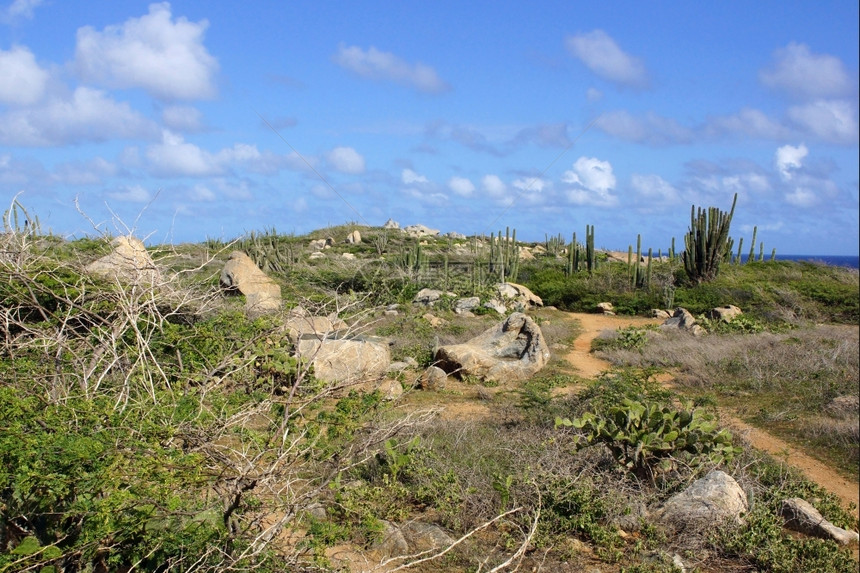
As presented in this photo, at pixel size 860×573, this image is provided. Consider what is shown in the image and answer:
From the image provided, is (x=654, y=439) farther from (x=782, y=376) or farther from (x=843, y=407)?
(x=782, y=376)

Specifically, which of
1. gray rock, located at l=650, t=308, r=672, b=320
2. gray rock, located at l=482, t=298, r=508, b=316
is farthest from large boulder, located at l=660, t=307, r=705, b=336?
gray rock, located at l=482, t=298, r=508, b=316

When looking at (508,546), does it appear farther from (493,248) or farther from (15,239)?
(493,248)

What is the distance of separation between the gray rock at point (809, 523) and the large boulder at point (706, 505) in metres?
0.39

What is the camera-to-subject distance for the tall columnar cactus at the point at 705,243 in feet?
64.0

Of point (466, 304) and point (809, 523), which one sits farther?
point (466, 304)

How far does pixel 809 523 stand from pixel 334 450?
357 cm

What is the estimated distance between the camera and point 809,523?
16.9 feet

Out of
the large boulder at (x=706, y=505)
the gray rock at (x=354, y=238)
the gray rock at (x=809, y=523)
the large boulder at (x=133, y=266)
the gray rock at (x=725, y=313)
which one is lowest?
the gray rock at (x=809, y=523)

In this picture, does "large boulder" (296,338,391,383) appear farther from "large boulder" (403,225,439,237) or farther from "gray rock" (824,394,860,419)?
"large boulder" (403,225,439,237)

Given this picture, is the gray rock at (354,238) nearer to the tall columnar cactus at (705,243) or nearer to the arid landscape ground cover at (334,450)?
the tall columnar cactus at (705,243)

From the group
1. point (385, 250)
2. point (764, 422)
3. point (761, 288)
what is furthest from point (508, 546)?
point (385, 250)

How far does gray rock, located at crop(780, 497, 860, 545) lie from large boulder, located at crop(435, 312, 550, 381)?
15.7ft

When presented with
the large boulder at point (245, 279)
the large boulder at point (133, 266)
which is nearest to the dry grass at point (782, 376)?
the large boulder at point (133, 266)

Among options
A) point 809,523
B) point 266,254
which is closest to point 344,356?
point 809,523
